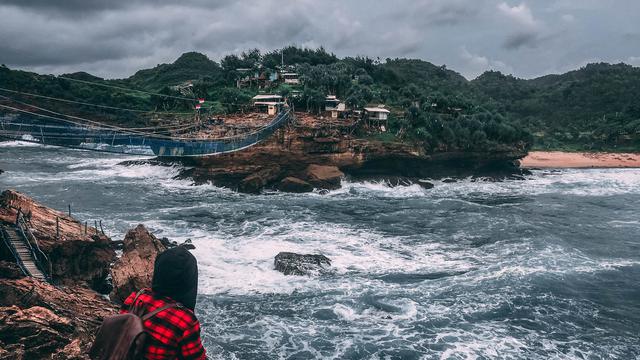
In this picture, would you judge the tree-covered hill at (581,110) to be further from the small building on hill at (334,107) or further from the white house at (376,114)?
the small building on hill at (334,107)

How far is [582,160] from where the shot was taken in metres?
47.5

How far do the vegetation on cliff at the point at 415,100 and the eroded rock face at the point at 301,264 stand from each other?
19.9 m

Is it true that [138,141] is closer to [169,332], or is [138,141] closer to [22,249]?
[22,249]

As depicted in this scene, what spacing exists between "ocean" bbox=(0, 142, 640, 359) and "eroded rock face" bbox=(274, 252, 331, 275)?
35 cm

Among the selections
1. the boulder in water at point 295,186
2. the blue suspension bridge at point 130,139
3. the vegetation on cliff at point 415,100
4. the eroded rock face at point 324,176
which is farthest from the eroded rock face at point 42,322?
the vegetation on cliff at point 415,100

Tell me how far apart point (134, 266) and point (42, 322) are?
18.3 feet

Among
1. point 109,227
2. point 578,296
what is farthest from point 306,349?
point 109,227

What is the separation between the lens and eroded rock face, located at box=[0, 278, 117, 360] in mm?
6082

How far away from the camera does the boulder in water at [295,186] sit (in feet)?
99.3

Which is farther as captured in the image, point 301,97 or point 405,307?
point 301,97

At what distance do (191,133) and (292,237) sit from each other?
1730 centimetres

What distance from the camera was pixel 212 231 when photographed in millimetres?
20422

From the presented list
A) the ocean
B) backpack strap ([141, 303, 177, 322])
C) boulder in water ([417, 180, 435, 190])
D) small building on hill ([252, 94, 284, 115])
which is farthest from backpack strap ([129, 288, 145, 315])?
small building on hill ([252, 94, 284, 115])

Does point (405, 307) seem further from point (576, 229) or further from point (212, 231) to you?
point (576, 229)
